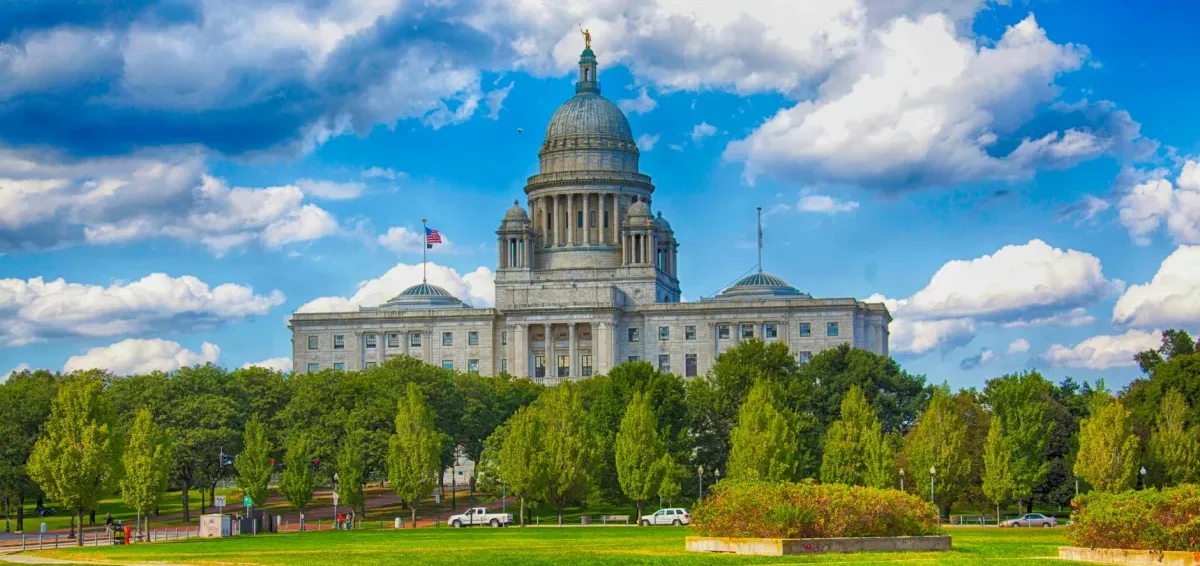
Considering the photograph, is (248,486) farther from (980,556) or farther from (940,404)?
(980,556)

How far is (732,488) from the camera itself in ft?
208

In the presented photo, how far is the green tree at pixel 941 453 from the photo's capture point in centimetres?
10112

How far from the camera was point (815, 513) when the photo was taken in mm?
59688

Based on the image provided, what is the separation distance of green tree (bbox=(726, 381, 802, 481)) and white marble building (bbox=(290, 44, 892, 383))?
68.7 metres

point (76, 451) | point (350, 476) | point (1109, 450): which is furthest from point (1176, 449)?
point (76, 451)

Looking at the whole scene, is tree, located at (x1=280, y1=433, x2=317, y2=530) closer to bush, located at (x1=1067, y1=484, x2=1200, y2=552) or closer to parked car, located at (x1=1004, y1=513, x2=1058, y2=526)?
parked car, located at (x1=1004, y1=513, x2=1058, y2=526)

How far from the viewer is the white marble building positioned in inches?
6890

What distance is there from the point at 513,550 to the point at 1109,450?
48.5 m

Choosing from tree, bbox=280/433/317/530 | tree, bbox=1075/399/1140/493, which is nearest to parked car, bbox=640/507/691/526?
tree, bbox=280/433/317/530

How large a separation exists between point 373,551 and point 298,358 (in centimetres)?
12151

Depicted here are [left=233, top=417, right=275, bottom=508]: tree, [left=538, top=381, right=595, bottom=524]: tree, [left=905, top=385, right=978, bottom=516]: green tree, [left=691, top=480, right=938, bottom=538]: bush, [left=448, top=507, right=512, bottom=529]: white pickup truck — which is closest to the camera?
[left=691, top=480, right=938, bottom=538]: bush

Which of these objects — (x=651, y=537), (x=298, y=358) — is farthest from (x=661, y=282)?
(x=651, y=537)

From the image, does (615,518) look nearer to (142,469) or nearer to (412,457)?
Answer: (412,457)

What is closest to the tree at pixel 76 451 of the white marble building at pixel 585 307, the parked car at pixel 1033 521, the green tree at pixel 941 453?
the green tree at pixel 941 453
